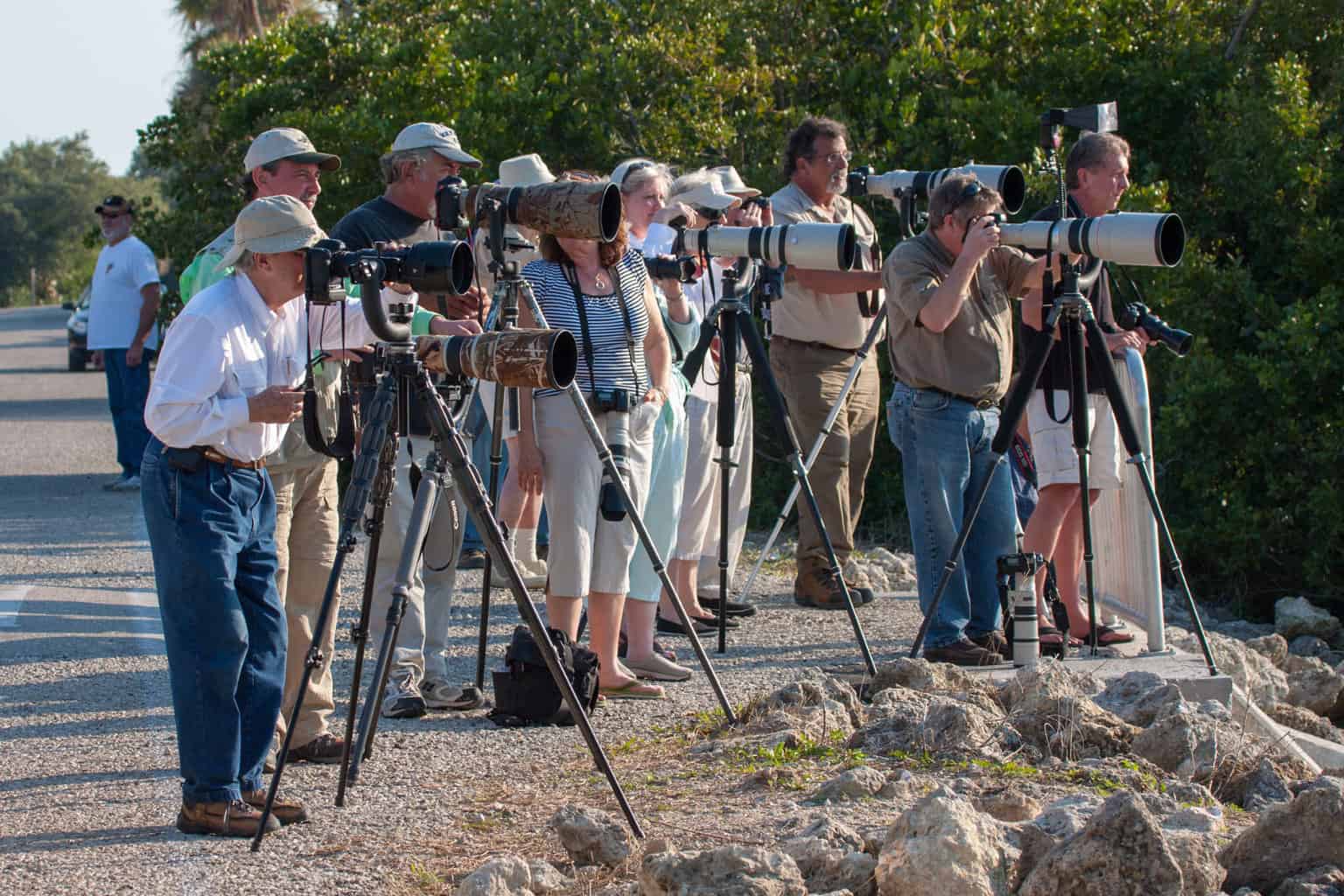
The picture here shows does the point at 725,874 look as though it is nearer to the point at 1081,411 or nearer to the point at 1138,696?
the point at 1138,696

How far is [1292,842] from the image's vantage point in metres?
4.18

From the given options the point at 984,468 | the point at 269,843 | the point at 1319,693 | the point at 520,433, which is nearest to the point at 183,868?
the point at 269,843

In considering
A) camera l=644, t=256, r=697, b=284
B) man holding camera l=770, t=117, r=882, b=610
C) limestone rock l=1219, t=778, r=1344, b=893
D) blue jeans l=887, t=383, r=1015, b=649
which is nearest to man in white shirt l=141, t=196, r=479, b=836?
camera l=644, t=256, r=697, b=284

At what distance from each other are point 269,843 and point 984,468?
315 cm

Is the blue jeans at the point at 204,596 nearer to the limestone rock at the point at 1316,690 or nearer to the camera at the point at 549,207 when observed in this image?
the camera at the point at 549,207

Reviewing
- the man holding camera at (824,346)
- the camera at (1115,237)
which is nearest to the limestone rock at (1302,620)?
the man holding camera at (824,346)

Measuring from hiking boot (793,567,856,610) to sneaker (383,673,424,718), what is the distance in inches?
110

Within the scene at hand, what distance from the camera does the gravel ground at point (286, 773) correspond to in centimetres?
456

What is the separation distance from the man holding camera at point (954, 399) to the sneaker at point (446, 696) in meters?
1.84

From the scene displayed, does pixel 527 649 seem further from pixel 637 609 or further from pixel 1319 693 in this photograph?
pixel 1319 693

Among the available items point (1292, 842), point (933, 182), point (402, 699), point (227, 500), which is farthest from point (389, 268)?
point (933, 182)

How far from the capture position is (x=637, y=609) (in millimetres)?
6703

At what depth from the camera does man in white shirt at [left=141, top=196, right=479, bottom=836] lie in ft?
15.2

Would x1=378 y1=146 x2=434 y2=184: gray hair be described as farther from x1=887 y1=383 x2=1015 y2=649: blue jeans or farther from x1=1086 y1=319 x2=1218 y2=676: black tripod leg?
x1=1086 y1=319 x2=1218 y2=676: black tripod leg
